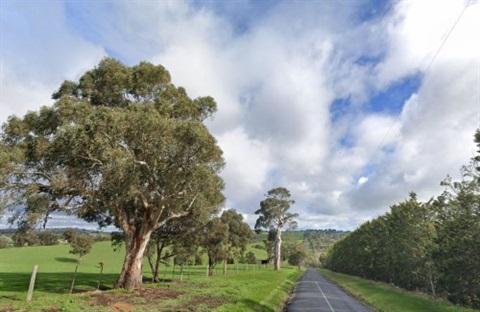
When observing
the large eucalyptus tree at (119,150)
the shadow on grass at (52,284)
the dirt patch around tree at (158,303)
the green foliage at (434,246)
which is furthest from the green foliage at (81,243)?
the green foliage at (434,246)

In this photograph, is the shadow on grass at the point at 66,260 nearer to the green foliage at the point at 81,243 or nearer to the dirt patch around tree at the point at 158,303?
the green foliage at the point at 81,243

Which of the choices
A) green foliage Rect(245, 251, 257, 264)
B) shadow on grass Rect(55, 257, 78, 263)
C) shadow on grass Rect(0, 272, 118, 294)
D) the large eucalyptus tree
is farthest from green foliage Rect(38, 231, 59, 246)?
the large eucalyptus tree

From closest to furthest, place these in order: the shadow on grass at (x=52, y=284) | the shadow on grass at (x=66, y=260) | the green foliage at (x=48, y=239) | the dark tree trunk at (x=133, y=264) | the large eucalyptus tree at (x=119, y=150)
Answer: the large eucalyptus tree at (x=119, y=150) → the dark tree trunk at (x=133, y=264) → the shadow on grass at (x=52, y=284) → the shadow on grass at (x=66, y=260) → the green foliage at (x=48, y=239)

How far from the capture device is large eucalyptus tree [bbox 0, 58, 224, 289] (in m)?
23.2

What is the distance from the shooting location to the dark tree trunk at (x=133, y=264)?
2872 centimetres

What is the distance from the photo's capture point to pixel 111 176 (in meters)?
24.5

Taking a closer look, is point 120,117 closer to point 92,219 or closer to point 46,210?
point 46,210

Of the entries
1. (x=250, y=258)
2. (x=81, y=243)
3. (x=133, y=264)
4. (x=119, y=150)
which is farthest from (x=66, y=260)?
(x=119, y=150)

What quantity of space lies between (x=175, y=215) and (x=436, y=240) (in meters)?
30.0

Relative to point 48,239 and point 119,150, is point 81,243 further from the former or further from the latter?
point 48,239

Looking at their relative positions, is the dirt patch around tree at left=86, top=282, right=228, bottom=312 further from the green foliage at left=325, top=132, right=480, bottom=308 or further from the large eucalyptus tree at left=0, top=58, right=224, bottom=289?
the green foliage at left=325, top=132, right=480, bottom=308

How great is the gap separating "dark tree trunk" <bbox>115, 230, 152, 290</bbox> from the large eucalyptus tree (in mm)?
81

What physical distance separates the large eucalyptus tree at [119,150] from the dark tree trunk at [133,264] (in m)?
0.08

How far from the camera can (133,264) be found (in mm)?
29500
